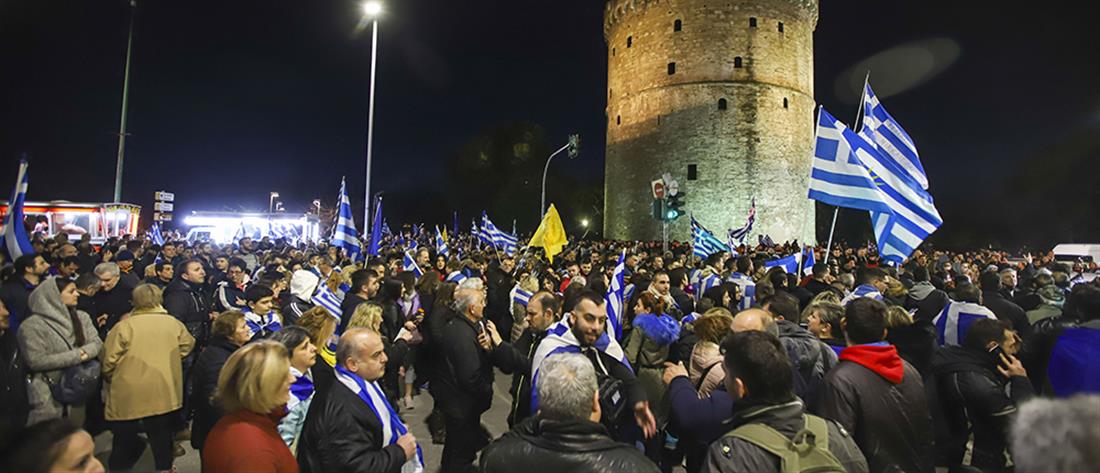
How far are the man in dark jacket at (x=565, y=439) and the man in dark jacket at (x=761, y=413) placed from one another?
31 centimetres

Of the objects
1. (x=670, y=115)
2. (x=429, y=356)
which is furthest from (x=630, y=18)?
(x=429, y=356)

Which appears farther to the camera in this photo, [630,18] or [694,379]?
[630,18]

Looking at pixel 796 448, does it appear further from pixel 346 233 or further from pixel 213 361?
pixel 346 233

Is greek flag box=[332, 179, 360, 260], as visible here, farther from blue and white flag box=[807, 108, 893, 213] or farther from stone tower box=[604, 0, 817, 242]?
stone tower box=[604, 0, 817, 242]

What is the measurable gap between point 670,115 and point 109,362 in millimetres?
28829

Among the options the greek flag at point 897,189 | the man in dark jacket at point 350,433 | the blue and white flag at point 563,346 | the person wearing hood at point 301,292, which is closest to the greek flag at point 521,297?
the person wearing hood at point 301,292

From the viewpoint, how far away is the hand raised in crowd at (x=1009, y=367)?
336 cm

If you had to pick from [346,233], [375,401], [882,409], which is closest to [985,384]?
[882,409]

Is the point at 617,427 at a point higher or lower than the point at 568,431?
lower

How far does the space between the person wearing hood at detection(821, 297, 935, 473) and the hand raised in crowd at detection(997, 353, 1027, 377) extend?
3.01 ft

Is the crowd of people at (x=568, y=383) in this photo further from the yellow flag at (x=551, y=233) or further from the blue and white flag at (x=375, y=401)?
the yellow flag at (x=551, y=233)

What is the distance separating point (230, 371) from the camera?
2.42m

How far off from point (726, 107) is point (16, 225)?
1143 inches

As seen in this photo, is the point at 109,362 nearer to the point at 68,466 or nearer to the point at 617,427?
the point at 68,466
